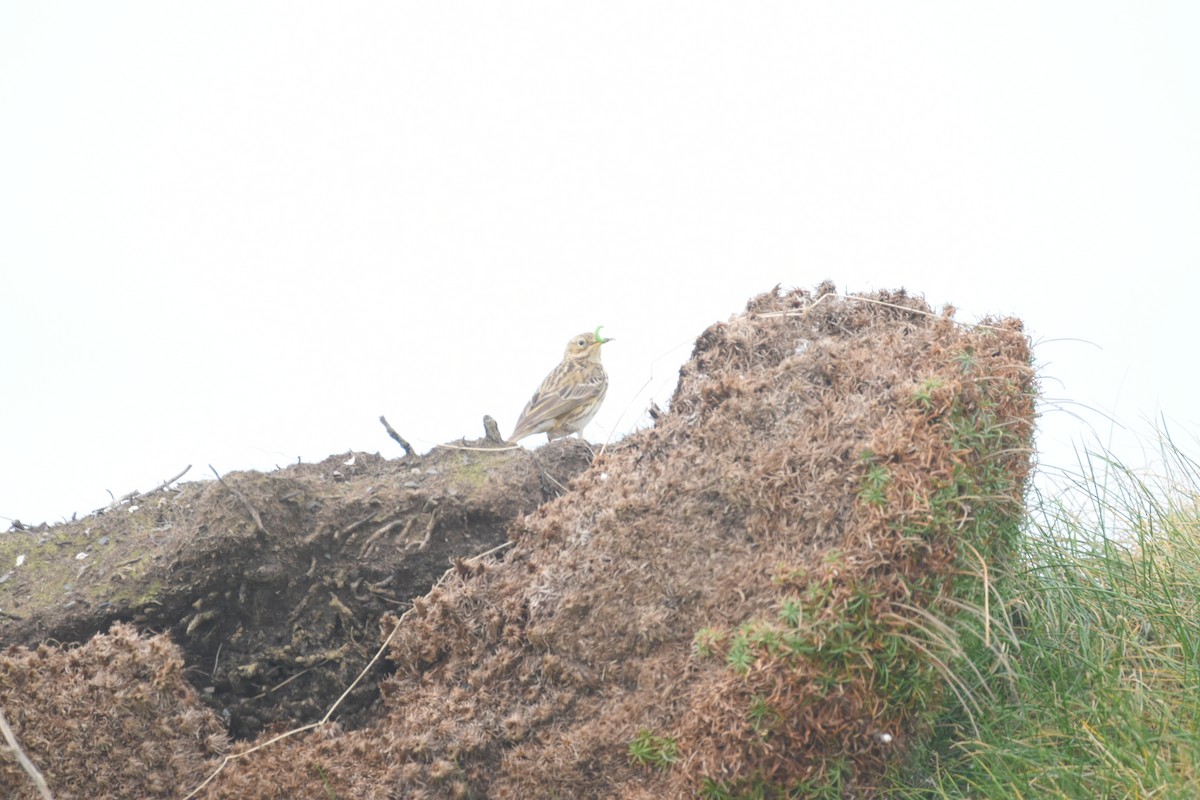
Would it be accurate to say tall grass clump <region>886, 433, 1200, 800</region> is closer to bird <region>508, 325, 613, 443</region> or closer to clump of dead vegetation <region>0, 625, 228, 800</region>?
clump of dead vegetation <region>0, 625, 228, 800</region>

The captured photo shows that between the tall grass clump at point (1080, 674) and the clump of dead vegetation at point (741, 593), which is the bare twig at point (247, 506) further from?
the tall grass clump at point (1080, 674)

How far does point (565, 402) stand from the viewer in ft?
32.1

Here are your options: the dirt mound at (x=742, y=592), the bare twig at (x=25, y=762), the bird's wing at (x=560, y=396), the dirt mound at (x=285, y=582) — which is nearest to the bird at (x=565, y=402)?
the bird's wing at (x=560, y=396)

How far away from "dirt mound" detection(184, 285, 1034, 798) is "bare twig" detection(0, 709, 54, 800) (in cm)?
77

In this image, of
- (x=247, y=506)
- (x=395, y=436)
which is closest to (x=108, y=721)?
(x=247, y=506)

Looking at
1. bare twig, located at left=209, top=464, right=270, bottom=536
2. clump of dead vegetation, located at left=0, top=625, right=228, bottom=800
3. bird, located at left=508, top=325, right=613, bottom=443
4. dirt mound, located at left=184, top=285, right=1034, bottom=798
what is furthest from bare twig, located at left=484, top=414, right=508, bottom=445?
clump of dead vegetation, located at left=0, top=625, right=228, bottom=800

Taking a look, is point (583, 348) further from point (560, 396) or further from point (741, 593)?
point (741, 593)

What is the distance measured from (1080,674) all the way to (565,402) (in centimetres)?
531

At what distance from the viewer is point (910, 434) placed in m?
4.71

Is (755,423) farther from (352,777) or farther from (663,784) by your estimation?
(352,777)

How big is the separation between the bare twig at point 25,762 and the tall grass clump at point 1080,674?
12.3 ft

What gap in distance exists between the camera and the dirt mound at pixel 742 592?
445cm

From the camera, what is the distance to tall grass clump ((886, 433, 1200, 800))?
186 inches

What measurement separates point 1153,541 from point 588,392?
15.8ft
